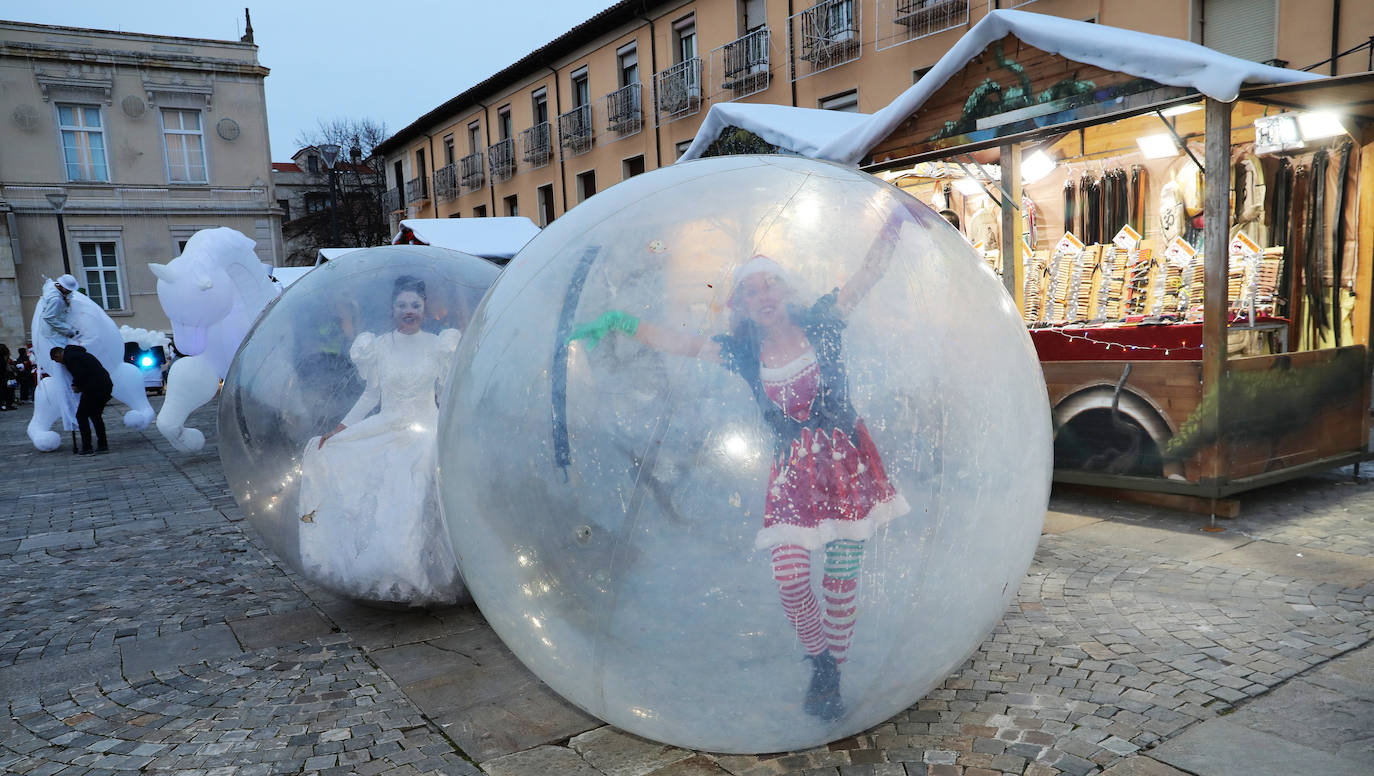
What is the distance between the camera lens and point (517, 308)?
2408 mm

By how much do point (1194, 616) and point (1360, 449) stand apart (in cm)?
383

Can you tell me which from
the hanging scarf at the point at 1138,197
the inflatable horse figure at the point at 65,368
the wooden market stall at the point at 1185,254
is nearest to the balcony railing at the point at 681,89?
the inflatable horse figure at the point at 65,368

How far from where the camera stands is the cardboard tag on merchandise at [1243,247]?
20.6 feet

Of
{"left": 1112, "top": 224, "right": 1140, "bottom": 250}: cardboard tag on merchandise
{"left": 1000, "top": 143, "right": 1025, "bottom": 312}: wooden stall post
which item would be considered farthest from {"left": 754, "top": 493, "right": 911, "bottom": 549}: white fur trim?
{"left": 1112, "top": 224, "right": 1140, "bottom": 250}: cardboard tag on merchandise

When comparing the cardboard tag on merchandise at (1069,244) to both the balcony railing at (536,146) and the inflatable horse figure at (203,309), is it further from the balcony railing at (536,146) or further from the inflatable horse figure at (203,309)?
the balcony railing at (536,146)

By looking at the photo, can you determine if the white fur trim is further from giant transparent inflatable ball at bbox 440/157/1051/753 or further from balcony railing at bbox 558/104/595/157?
balcony railing at bbox 558/104/595/157

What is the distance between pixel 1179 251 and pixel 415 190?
3368 cm

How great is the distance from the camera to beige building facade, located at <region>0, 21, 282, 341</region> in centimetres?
2973

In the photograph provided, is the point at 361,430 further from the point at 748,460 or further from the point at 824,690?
the point at 824,690

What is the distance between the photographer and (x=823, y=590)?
210 centimetres

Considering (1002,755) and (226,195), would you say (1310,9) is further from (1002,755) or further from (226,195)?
(226,195)

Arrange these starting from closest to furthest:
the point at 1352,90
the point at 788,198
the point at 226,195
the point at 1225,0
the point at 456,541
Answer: the point at 788,198 < the point at 456,541 < the point at 1352,90 < the point at 1225,0 < the point at 226,195

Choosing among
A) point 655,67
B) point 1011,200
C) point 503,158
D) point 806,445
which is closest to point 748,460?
point 806,445


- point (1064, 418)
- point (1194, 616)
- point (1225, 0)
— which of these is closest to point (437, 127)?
point (1225, 0)
